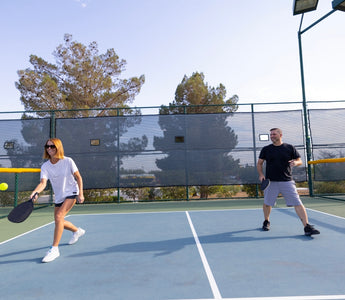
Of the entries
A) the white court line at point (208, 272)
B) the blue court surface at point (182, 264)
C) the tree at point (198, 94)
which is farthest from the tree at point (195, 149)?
the tree at point (198, 94)

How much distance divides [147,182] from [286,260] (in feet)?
19.2

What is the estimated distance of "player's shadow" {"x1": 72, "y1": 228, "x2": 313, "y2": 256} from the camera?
3600 millimetres

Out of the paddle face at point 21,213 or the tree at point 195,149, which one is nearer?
the paddle face at point 21,213

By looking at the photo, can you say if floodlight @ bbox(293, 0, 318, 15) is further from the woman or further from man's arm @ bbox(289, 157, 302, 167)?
the woman

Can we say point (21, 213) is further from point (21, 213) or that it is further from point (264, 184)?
point (264, 184)

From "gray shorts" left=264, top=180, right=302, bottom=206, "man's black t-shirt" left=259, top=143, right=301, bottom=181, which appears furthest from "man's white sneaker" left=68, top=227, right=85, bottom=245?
"man's black t-shirt" left=259, top=143, right=301, bottom=181

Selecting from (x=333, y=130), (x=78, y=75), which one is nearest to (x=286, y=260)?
(x=333, y=130)

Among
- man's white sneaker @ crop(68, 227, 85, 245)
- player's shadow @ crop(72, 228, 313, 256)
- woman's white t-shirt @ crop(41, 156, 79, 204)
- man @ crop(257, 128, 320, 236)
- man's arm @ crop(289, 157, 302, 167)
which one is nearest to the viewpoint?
woman's white t-shirt @ crop(41, 156, 79, 204)

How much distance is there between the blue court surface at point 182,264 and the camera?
2.38 meters

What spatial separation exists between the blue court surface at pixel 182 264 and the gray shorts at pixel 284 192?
0.52 meters

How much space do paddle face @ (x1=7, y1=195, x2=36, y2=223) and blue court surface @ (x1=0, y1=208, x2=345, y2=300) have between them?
0.53 meters

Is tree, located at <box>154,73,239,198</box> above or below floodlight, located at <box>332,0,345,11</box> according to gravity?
below

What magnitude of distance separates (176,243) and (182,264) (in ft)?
2.81

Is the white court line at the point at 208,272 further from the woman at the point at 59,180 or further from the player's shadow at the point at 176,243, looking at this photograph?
the woman at the point at 59,180
